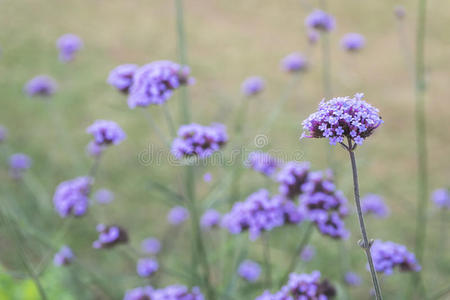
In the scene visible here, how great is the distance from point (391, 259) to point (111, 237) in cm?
78

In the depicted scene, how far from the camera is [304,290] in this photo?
96 cm

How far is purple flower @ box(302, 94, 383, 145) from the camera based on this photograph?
0.68 metres

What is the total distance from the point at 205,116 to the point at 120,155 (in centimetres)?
76

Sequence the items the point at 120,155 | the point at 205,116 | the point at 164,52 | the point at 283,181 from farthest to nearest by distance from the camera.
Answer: the point at 164,52, the point at 205,116, the point at 120,155, the point at 283,181

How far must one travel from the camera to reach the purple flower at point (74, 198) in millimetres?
1387

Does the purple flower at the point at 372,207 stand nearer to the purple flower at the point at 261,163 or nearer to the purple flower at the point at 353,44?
the purple flower at the point at 261,163

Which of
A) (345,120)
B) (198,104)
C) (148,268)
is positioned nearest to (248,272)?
(148,268)

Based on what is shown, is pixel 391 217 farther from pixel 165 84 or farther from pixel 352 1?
pixel 352 1

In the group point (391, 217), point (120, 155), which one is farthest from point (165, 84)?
point (120, 155)

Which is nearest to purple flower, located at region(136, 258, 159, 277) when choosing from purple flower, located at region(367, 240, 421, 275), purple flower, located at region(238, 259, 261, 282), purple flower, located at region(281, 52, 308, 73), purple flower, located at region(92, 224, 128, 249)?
purple flower, located at region(92, 224, 128, 249)

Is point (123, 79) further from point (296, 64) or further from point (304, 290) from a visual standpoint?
point (296, 64)

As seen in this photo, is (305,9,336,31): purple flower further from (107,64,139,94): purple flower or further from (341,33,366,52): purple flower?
(107,64,139,94): purple flower

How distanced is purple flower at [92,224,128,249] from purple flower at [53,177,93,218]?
4.8 inches

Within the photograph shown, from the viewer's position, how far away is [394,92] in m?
3.68
